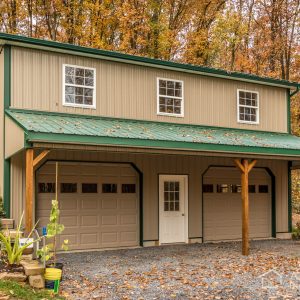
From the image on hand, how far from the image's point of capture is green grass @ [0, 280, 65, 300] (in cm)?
723

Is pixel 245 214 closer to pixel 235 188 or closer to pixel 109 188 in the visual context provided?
pixel 235 188

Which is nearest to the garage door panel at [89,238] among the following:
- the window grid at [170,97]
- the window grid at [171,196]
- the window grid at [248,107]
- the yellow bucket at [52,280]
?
the window grid at [171,196]

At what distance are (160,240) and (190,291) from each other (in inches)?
229

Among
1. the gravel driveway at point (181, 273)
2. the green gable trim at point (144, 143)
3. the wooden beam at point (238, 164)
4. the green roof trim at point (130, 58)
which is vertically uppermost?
the green roof trim at point (130, 58)

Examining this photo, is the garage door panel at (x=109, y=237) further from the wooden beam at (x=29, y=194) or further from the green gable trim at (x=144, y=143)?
the wooden beam at (x=29, y=194)

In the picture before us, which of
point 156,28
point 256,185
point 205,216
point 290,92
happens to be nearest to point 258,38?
point 156,28

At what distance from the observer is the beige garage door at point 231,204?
49.2ft

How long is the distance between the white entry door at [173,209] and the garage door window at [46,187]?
10.7 ft

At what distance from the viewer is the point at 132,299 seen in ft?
24.9

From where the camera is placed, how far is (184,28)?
28.5 m

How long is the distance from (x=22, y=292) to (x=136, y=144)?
4.39 meters

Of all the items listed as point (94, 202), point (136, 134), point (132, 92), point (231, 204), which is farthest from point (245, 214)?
point (132, 92)

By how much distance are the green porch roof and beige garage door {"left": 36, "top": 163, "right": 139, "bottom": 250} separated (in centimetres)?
133

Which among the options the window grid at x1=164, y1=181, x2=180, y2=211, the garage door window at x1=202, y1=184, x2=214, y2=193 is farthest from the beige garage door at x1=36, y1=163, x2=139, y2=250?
the garage door window at x1=202, y1=184, x2=214, y2=193
